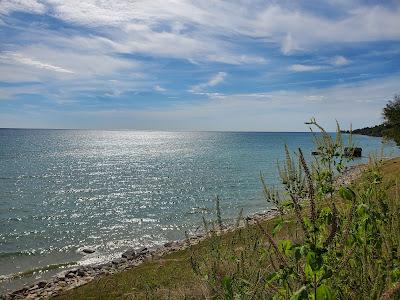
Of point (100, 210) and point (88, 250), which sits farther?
point (100, 210)

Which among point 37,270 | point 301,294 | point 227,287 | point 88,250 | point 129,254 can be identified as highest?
point 301,294

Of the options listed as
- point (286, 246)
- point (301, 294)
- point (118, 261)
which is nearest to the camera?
point (301, 294)

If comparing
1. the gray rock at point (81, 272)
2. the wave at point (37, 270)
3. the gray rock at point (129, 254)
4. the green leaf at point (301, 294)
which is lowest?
the wave at point (37, 270)

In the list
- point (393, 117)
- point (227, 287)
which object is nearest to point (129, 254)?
point (227, 287)

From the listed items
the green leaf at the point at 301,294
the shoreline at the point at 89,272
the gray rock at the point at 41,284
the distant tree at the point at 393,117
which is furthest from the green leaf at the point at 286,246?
the distant tree at the point at 393,117

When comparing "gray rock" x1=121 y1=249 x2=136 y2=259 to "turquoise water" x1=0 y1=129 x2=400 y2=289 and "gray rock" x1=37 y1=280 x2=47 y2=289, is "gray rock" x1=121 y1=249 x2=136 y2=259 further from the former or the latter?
"gray rock" x1=37 y1=280 x2=47 y2=289

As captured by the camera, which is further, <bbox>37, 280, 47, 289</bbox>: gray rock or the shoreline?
<bbox>37, 280, 47, 289</bbox>: gray rock

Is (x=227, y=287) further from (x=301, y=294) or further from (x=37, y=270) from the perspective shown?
(x=37, y=270)

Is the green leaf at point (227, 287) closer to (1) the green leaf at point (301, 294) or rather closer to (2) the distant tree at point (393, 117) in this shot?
(1) the green leaf at point (301, 294)

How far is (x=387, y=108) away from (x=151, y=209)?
44.1m

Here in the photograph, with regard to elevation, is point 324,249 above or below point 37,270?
above

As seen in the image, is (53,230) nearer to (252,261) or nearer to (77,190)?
(77,190)

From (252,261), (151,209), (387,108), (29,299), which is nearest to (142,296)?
(29,299)

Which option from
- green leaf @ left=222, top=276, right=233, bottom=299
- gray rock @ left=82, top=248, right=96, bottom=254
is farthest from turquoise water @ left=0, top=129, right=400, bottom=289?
green leaf @ left=222, top=276, right=233, bottom=299
